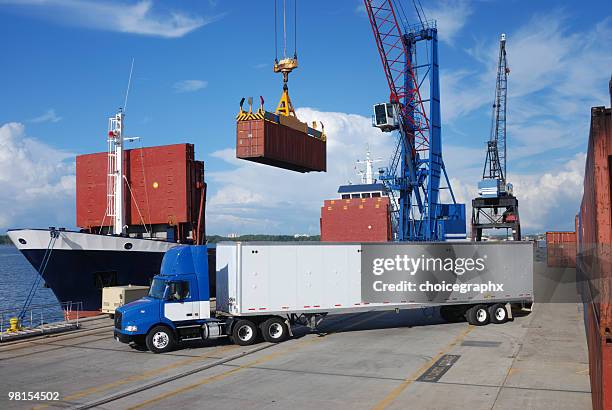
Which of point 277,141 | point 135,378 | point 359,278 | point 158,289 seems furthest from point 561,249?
point 135,378

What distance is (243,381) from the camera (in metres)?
13.4

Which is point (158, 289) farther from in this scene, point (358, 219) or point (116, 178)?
point (358, 219)

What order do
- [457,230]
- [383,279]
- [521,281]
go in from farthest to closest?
[457,230]
[521,281]
[383,279]

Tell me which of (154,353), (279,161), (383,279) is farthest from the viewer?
(279,161)

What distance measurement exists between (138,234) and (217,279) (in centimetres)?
1947

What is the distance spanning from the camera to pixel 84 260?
28.6m

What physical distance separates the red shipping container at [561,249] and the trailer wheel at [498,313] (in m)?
28.2

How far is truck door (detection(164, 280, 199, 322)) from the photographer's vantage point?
17.2 metres

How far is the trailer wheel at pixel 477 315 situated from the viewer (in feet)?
68.3

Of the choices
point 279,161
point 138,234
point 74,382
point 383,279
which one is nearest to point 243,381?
point 74,382

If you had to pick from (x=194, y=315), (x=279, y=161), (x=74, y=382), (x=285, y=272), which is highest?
(x=279, y=161)

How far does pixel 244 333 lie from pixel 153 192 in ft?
62.5

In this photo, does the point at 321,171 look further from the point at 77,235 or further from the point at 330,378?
the point at 330,378

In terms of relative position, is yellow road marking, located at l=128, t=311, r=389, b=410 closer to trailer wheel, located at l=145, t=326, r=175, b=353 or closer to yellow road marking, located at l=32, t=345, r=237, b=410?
yellow road marking, located at l=32, t=345, r=237, b=410
